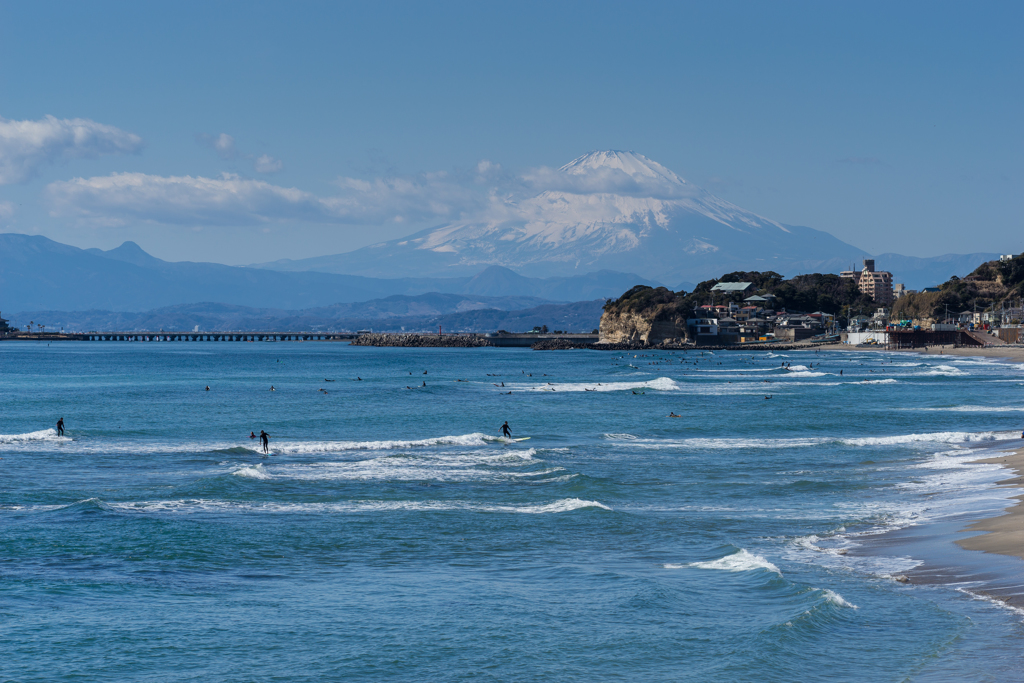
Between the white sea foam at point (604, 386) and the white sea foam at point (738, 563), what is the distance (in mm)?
56450

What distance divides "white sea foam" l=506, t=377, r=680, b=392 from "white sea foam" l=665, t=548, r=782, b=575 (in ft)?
185

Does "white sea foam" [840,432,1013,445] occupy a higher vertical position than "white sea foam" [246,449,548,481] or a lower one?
higher

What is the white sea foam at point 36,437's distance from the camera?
4250 centimetres

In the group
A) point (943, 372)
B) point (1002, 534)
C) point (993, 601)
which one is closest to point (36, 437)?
point (1002, 534)

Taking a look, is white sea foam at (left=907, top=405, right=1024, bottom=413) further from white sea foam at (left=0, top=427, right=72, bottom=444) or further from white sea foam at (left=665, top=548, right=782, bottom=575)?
white sea foam at (left=0, top=427, right=72, bottom=444)

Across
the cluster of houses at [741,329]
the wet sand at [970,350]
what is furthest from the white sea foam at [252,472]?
the cluster of houses at [741,329]

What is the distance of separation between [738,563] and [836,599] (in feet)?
9.76

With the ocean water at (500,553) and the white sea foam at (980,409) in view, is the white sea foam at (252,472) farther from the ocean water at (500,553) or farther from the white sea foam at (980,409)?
the white sea foam at (980,409)

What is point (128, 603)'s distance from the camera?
680 inches

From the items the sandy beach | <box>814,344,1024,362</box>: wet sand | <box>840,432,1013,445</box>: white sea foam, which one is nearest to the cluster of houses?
<box>814,344,1024,362</box>: wet sand

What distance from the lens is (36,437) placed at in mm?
43688

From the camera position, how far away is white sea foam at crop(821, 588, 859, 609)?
16500 mm

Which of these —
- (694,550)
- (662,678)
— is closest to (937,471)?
(694,550)

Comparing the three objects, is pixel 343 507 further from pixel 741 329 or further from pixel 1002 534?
pixel 741 329
